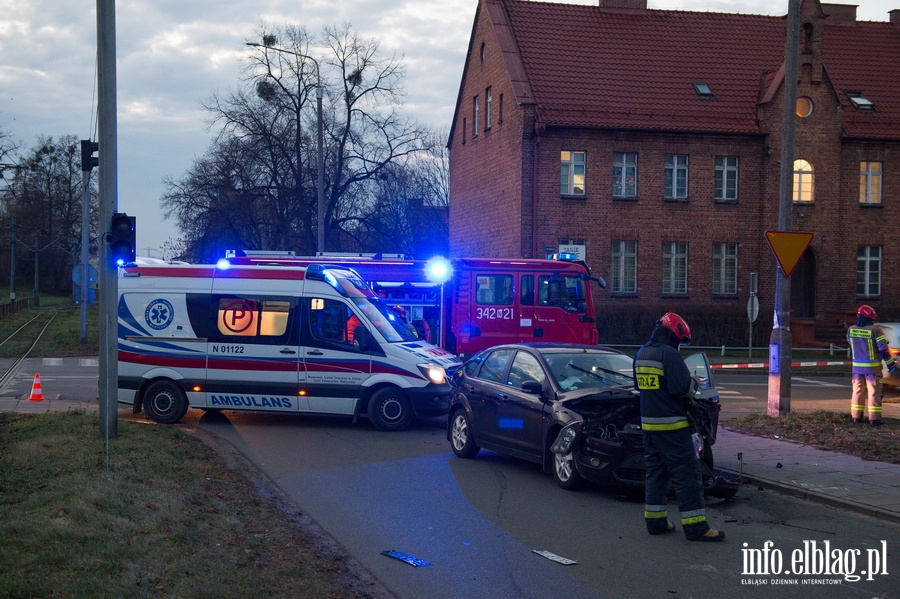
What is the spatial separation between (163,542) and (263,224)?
38.4 metres

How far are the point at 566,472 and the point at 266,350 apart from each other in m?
6.43

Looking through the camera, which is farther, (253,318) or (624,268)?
(624,268)

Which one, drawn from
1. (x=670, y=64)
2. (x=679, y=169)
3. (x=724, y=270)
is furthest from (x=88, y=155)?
(x=670, y=64)

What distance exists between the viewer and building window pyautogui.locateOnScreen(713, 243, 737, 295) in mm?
34875

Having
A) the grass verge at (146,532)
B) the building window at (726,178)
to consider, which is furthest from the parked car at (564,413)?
the building window at (726,178)

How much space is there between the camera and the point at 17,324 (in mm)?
46188

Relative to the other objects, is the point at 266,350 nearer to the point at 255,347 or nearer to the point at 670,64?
the point at 255,347

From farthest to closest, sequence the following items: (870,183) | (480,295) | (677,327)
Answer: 1. (870,183)
2. (480,295)
3. (677,327)

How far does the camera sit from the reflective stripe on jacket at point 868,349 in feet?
46.0

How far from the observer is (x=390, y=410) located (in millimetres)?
14250

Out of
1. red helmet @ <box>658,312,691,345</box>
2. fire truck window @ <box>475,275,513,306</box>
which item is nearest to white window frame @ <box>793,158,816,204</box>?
fire truck window @ <box>475,275,513,306</box>

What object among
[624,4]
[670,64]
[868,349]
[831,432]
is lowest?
[831,432]

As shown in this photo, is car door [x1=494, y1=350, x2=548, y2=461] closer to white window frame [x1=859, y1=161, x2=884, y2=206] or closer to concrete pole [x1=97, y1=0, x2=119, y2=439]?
concrete pole [x1=97, y1=0, x2=119, y2=439]

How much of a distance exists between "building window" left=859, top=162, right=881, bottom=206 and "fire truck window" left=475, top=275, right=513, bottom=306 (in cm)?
2131
